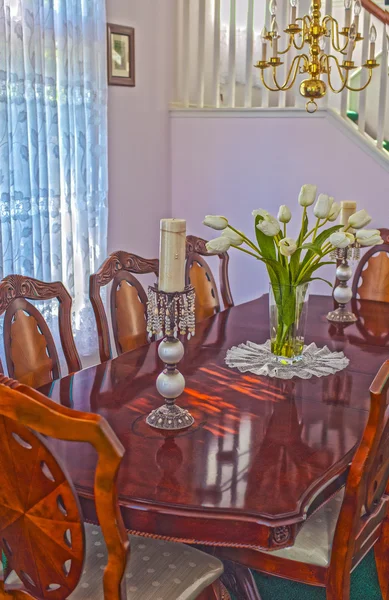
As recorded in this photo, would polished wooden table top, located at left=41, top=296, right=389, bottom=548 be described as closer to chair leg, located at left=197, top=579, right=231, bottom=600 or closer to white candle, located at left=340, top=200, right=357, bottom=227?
chair leg, located at left=197, top=579, right=231, bottom=600

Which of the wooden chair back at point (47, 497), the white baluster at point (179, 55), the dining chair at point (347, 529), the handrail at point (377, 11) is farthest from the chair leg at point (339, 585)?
the white baluster at point (179, 55)

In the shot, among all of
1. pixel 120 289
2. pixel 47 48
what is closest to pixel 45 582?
pixel 120 289

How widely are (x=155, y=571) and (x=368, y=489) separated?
21.6 inches

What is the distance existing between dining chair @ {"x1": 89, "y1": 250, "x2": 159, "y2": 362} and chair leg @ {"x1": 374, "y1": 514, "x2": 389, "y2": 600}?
3.80 feet

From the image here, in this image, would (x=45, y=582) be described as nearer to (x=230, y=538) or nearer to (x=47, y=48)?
(x=230, y=538)

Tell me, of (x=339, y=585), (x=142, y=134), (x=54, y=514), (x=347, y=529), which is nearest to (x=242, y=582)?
(x=339, y=585)

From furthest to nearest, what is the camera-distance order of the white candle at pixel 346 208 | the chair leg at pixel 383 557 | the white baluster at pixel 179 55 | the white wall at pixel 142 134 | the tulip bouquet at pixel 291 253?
the white baluster at pixel 179 55
the white wall at pixel 142 134
the white candle at pixel 346 208
the tulip bouquet at pixel 291 253
the chair leg at pixel 383 557

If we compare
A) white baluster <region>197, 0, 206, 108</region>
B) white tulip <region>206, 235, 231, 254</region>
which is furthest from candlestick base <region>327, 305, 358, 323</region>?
white baluster <region>197, 0, 206, 108</region>

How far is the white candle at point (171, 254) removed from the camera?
182 cm

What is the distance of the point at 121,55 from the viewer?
4.47 m

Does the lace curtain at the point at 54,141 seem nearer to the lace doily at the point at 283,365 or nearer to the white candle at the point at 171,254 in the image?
the lace doily at the point at 283,365

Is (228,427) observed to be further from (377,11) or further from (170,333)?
(377,11)

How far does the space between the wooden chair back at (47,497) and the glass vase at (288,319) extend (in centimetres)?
112

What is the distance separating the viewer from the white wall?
179 inches
